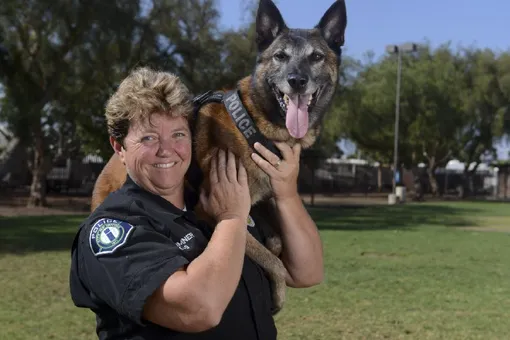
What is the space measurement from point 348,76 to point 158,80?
34.1 meters

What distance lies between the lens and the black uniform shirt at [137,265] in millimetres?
1889

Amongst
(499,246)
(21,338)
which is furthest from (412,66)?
(21,338)

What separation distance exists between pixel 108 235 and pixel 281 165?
809 millimetres

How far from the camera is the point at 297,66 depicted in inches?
103

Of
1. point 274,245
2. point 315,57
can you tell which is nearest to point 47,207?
point 274,245

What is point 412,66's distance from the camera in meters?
41.6

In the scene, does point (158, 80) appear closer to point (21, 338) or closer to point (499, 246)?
point (21, 338)

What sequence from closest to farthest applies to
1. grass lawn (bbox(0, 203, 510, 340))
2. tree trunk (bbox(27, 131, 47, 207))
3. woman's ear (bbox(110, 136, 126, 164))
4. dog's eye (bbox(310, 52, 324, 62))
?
1. woman's ear (bbox(110, 136, 126, 164))
2. dog's eye (bbox(310, 52, 324, 62))
3. grass lawn (bbox(0, 203, 510, 340))
4. tree trunk (bbox(27, 131, 47, 207))

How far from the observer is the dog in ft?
8.51

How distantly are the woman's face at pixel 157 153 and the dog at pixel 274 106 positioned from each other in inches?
14.6

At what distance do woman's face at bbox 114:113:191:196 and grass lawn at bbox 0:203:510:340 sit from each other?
16.4 feet

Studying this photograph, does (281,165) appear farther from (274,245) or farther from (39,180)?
(39,180)

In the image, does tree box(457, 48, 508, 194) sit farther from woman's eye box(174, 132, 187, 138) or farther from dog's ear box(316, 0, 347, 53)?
woman's eye box(174, 132, 187, 138)

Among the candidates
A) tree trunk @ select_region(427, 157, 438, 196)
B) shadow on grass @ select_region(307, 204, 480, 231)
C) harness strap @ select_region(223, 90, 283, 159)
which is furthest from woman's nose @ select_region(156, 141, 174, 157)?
tree trunk @ select_region(427, 157, 438, 196)
